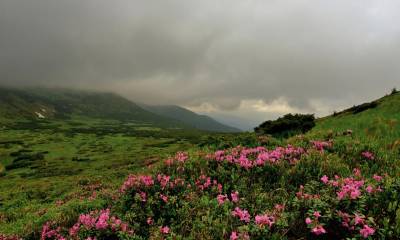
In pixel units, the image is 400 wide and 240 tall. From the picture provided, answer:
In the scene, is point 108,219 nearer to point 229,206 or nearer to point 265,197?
point 229,206

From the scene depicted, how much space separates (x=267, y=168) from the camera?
941 centimetres

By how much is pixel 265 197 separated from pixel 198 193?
6.09 feet

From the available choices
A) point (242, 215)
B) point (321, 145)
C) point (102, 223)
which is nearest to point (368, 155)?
point (321, 145)

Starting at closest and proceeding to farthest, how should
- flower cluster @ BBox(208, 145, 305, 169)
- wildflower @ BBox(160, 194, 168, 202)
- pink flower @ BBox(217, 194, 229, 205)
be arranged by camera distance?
pink flower @ BBox(217, 194, 229, 205), wildflower @ BBox(160, 194, 168, 202), flower cluster @ BBox(208, 145, 305, 169)

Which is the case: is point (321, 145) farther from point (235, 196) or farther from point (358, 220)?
point (358, 220)

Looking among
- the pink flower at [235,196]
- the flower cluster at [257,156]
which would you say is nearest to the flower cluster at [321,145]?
the flower cluster at [257,156]

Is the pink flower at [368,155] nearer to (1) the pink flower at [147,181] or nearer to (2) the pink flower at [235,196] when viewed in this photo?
(2) the pink flower at [235,196]

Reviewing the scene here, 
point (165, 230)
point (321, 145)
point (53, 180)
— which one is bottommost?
point (53, 180)

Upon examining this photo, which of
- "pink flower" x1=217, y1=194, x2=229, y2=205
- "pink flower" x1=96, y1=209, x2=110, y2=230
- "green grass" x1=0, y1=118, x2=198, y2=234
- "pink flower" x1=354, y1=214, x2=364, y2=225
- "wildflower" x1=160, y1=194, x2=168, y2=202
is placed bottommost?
"green grass" x1=0, y1=118, x2=198, y2=234

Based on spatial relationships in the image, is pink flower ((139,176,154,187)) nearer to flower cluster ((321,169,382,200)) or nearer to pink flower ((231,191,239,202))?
pink flower ((231,191,239,202))

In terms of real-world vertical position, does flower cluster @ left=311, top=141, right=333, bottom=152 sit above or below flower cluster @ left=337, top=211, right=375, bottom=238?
above

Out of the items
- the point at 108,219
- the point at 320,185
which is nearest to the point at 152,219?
the point at 108,219

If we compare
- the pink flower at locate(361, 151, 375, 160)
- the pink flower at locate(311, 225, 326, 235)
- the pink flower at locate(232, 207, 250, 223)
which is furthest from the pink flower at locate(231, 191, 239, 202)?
the pink flower at locate(361, 151, 375, 160)

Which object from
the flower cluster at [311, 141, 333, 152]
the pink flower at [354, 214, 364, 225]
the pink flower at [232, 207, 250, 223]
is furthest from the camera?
the flower cluster at [311, 141, 333, 152]
